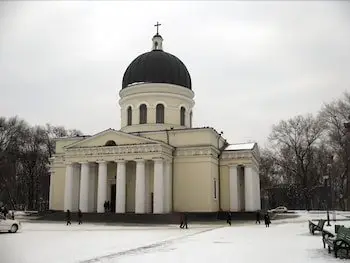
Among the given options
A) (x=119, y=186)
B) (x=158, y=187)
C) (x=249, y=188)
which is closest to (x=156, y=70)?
(x=119, y=186)

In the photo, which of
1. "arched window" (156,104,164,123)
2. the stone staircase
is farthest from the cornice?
the stone staircase

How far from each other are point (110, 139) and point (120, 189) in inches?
203

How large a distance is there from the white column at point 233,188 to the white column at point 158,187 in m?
8.30

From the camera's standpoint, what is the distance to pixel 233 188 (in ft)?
133

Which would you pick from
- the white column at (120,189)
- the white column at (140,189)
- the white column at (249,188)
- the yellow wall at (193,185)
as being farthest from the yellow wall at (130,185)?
the white column at (249,188)

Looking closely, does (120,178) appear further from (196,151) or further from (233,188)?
(233,188)

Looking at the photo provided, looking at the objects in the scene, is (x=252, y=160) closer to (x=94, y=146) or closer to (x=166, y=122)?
(x=166, y=122)

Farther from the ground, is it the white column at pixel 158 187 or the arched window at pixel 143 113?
the arched window at pixel 143 113

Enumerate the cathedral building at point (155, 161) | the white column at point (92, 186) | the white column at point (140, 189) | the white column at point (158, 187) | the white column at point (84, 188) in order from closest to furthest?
the white column at point (158, 187)
the white column at point (140, 189)
the cathedral building at point (155, 161)
the white column at point (84, 188)
the white column at point (92, 186)

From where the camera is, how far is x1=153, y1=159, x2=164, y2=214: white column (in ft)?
116

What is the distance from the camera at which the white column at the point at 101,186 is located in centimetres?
3741

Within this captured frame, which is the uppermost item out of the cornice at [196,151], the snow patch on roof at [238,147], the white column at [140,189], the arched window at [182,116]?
the arched window at [182,116]

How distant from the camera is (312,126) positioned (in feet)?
184

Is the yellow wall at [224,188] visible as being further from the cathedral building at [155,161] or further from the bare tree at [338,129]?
the bare tree at [338,129]
